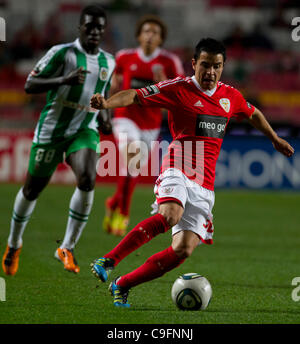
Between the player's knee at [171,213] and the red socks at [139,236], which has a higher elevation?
the player's knee at [171,213]

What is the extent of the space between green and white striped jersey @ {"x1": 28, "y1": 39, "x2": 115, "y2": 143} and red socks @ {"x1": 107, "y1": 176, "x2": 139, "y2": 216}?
2452mm

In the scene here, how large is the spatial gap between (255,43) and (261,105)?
3795 millimetres

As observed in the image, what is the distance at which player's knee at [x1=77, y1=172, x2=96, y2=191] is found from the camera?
5.95 m

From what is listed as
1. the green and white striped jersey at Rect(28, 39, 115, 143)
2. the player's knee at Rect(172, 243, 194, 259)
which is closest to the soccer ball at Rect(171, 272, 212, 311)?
the player's knee at Rect(172, 243, 194, 259)

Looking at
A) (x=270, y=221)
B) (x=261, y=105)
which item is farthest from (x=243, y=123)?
(x=270, y=221)

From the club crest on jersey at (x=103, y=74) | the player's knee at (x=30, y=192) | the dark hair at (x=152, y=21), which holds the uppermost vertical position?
the dark hair at (x=152, y=21)

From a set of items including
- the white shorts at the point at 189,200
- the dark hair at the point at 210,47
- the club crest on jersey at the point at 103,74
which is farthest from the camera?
the club crest on jersey at the point at 103,74

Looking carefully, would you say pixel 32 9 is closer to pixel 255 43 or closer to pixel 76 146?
pixel 255 43

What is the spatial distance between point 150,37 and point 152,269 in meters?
4.80

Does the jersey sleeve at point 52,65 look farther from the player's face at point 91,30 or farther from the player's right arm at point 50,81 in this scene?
the player's face at point 91,30

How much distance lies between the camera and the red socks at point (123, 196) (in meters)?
8.66

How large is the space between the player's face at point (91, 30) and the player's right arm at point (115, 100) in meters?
1.62

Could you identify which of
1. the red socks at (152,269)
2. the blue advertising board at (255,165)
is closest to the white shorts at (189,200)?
the red socks at (152,269)

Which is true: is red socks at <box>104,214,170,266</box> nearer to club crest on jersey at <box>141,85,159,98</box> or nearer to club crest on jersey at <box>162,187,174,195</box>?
club crest on jersey at <box>162,187,174,195</box>
